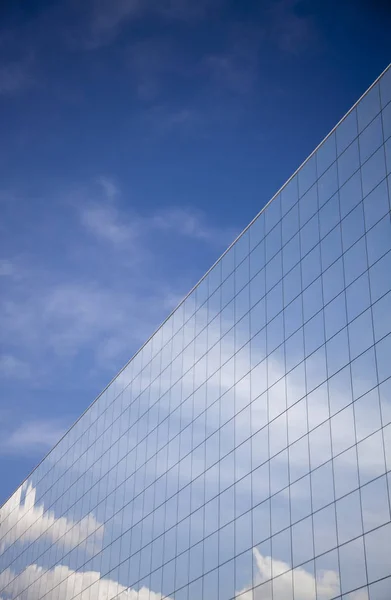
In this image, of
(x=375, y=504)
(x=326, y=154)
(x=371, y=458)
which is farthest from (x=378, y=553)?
(x=326, y=154)

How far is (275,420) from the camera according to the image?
132 feet

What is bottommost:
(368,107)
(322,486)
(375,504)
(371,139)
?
(375,504)

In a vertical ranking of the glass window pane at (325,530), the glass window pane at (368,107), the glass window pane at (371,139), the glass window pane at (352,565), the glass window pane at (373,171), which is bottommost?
the glass window pane at (352,565)

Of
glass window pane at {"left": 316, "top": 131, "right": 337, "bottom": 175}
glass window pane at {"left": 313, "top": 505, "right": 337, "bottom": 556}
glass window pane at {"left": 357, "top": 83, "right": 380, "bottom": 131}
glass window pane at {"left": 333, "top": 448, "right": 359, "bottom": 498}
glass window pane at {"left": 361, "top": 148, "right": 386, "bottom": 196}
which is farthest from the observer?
glass window pane at {"left": 316, "top": 131, "right": 337, "bottom": 175}

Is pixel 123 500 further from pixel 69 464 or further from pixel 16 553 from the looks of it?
pixel 16 553

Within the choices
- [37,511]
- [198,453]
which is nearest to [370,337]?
[198,453]

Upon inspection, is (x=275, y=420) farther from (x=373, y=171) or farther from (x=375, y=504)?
(x=373, y=171)

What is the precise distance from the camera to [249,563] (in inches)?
1526

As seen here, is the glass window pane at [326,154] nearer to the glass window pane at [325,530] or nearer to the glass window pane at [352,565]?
the glass window pane at [325,530]

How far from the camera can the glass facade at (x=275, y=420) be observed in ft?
108

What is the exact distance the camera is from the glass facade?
32.9 metres

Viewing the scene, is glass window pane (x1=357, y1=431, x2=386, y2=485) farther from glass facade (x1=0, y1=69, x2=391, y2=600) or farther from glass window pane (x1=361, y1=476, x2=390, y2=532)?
glass window pane (x1=361, y1=476, x2=390, y2=532)

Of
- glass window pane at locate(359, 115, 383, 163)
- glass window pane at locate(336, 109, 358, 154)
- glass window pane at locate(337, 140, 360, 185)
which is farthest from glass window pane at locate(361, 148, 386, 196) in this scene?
glass window pane at locate(336, 109, 358, 154)

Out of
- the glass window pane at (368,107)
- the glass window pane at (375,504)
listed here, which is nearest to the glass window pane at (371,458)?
the glass window pane at (375,504)
